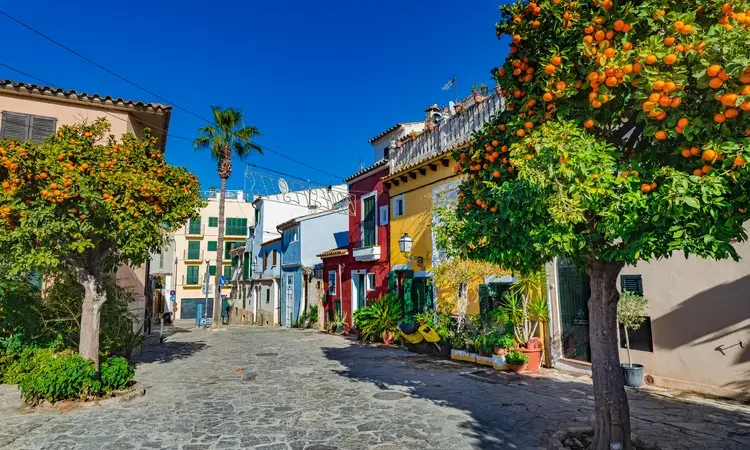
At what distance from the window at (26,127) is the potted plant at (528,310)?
14.4 metres

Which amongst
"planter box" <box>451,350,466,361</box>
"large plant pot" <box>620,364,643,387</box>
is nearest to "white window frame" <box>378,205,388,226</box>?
"planter box" <box>451,350,466,361</box>

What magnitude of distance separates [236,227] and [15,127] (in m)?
35.0

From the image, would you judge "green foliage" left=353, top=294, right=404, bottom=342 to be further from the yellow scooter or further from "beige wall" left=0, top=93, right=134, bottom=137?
"beige wall" left=0, top=93, right=134, bottom=137

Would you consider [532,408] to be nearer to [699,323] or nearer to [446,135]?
[699,323]

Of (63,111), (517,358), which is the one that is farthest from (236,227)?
(517,358)

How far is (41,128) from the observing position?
520 inches

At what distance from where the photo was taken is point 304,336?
21.0 meters

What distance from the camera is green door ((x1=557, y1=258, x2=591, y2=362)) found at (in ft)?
36.3

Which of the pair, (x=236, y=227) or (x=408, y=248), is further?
(x=236, y=227)

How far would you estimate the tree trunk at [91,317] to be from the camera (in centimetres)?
893

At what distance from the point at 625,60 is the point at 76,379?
10.0m

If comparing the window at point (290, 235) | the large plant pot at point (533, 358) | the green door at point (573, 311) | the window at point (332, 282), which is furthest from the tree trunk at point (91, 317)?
the window at point (290, 235)

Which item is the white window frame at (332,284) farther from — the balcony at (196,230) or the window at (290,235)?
the balcony at (196,230)

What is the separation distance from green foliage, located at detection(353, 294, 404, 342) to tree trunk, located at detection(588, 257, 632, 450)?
38.6ft
